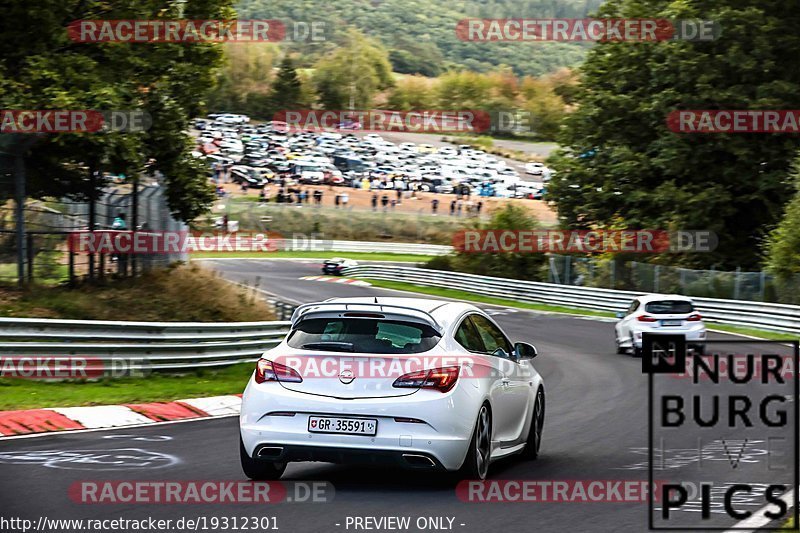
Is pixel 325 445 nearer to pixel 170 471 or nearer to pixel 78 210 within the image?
pixel 170 471

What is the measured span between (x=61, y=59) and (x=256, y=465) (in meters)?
14.3

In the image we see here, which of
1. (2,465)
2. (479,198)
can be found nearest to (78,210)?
(2,465)

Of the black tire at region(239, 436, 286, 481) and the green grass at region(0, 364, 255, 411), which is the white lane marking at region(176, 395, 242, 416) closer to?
the green grass at region(0, 364, 255, 411)

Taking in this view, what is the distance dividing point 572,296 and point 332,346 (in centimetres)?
3710

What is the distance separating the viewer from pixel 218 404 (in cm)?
1614

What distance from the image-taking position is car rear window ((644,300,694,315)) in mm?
26984

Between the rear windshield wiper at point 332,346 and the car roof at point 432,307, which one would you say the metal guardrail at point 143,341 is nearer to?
the car roof at point 432,307

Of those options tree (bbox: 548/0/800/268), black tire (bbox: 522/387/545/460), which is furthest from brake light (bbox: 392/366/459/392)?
tree (bbox: 548/0/800/268)

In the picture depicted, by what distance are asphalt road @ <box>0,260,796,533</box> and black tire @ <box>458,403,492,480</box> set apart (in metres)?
0.24

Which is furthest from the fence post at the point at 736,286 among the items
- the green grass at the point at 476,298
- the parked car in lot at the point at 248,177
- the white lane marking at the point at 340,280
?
the parked car in lot at the point at 248,177

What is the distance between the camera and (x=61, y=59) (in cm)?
2181

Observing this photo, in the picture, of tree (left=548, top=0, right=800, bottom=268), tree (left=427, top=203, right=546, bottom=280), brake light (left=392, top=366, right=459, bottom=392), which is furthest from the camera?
tree (left=427, top=203, right=546, bottom=280)

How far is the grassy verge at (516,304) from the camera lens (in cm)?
3471

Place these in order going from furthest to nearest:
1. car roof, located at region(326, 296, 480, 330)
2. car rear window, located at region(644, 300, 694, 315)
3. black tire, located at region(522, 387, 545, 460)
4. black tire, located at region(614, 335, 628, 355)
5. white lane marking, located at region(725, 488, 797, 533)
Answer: black tire, located at region(614, 335, 628, 355)
car rear window, located at region(644, 300, 694, 315)
black tire, located at region(522, 387, 545, 460)
car roof, located at region(326, 296, 480, 330)
white lane marking, located at region(725, 488, 797, 533)
